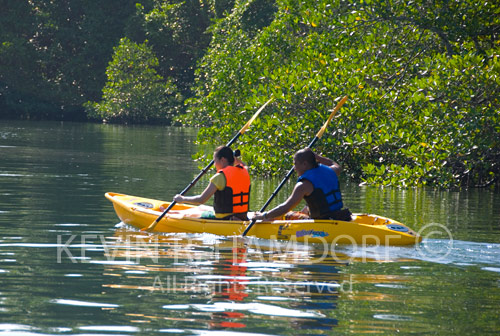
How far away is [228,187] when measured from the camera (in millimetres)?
11109

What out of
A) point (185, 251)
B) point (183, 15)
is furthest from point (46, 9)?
point (185, 251)

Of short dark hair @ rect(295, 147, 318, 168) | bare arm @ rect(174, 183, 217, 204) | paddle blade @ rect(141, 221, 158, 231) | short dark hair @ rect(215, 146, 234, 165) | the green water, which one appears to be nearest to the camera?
the green water

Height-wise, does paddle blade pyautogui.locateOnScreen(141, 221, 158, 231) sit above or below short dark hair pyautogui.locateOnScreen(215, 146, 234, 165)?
below

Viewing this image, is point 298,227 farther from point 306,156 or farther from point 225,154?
point 225,154

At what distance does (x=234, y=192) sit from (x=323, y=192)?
143cm

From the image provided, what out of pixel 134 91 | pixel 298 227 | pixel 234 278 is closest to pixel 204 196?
pixel 298 227

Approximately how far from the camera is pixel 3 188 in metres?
16.2

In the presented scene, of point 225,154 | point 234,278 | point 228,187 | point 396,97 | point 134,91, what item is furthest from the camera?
point 134,91

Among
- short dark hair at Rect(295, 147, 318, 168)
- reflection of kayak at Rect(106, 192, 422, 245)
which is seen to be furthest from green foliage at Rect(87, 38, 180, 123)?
short dark hair at Rect(295, 147, 318, 168)

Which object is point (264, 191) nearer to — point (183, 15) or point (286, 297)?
point (286, 297)

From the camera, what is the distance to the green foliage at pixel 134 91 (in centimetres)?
5434

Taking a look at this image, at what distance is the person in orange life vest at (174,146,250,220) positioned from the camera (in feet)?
36.0

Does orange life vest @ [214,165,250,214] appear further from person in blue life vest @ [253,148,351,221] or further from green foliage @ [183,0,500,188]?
green foliage @ [183,0,500,188]

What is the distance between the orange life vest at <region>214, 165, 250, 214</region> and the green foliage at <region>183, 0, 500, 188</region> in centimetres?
676
